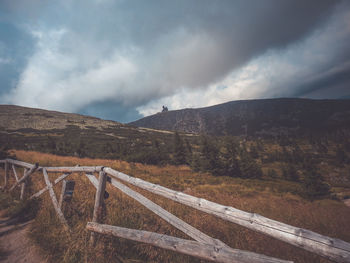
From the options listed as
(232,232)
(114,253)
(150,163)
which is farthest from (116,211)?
(150,163)

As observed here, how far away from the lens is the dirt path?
318 cm

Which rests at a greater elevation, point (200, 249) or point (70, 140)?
point (70, 140)

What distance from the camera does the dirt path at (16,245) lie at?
125 inches

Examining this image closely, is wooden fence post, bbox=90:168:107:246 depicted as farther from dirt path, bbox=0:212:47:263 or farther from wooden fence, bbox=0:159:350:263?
dirt path, bbox=0:212:47:263

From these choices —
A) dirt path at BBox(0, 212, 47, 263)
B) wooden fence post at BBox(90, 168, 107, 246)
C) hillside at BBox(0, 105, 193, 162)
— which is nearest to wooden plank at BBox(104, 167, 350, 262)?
wooden fence post at BBox(90, 168, 107, 246)

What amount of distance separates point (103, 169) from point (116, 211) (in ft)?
3.94

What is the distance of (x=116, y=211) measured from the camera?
3.90 metres

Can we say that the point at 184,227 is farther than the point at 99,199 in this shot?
No

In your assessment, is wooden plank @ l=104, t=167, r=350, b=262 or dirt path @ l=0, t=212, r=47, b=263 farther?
dirt path @ l=0, t=212, r=47, b=263

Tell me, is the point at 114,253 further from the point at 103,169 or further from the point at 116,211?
the point at 103,169

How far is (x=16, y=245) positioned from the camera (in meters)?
3.56

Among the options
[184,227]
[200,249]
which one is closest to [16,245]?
[184,227]

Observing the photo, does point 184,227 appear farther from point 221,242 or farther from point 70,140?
point 70,140

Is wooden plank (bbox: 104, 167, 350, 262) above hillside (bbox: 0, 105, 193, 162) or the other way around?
the other way around
